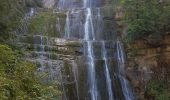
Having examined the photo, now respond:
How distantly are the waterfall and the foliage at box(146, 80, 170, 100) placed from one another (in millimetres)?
883

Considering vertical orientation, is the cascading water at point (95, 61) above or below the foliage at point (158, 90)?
above

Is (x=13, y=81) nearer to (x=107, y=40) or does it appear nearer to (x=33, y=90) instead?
(x=33, y=90)

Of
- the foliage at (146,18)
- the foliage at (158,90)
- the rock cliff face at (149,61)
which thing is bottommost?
the foliage at (158,90)

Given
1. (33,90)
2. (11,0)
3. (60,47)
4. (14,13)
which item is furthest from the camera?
(60,47)

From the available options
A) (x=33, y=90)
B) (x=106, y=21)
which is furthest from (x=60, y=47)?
(x=33, y=90)

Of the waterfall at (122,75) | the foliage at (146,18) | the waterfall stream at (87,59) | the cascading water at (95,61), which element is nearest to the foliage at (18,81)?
the waterfall stream at (87,59)

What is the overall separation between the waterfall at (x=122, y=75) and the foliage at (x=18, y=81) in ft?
26.8

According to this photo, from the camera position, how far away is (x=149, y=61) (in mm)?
16703

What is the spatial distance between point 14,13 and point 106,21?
6064mm

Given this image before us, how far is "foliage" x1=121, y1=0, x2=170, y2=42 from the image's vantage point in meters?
16.3

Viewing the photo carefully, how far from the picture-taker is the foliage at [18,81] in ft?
23.5

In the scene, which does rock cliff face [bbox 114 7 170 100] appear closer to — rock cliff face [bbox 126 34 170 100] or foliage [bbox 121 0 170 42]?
rock cliff face [bbox 126 34 170 100]

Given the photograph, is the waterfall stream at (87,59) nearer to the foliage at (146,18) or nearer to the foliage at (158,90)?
the foliage at (158,90)

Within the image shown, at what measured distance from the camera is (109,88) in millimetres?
15906
